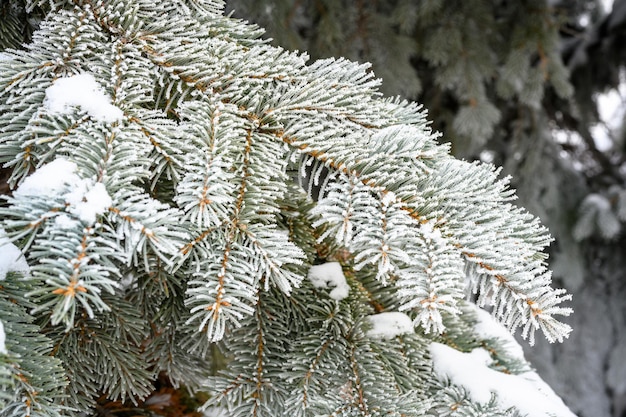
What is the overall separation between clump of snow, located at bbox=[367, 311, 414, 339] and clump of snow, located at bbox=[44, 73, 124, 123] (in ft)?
1.43

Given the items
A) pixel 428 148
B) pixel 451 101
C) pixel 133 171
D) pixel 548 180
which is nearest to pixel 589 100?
pixel 548 180

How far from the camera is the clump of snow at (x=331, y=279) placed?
2.22ft

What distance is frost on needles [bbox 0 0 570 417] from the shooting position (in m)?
0.43

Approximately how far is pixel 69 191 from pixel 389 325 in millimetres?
459

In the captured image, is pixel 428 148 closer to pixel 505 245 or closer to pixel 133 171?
pixel 505 245

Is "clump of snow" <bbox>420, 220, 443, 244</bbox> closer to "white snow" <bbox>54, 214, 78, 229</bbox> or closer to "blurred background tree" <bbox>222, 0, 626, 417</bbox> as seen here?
"white snow" <bbox>54, 214, 78, 229</bbox>

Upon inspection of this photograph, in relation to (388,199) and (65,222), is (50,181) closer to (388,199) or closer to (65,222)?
(65,222)

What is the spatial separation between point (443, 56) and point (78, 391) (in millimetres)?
1663

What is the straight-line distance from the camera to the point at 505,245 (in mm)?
491

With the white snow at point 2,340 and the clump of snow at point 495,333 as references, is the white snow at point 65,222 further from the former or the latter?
the clump of snow at point 495,333

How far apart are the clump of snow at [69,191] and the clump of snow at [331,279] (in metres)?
0.35

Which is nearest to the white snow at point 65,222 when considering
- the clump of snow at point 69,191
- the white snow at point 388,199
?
the clump of snow at point 69,191

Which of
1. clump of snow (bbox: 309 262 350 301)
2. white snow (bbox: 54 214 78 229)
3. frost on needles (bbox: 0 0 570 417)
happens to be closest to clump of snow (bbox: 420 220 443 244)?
frost on needles (bbox: 0 0 570 417)

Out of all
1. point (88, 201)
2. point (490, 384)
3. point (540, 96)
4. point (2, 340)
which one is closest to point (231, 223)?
point (88, 201)
